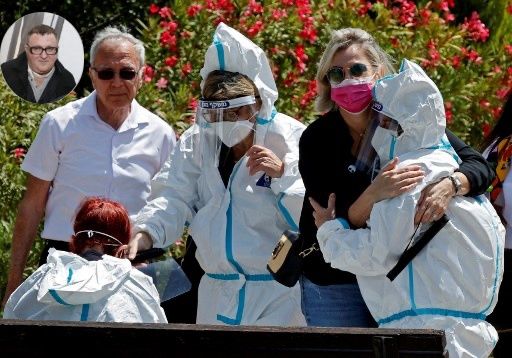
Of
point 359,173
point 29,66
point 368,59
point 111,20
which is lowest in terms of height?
point 111,20

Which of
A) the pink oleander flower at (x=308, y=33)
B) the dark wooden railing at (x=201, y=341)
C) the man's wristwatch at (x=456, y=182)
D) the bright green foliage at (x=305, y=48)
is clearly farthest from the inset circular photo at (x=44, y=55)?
the dark wooden railing at (x=201, y=341)

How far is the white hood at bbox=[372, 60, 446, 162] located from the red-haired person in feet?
3.13

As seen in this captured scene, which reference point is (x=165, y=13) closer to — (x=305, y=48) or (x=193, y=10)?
(x=193, y=10)

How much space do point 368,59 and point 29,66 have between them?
8.93 feet

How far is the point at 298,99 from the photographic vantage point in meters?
7.99

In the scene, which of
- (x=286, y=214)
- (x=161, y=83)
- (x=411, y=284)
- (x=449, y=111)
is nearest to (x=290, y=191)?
(x=286, y=214)

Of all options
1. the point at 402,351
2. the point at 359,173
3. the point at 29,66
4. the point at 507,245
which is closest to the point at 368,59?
the point at 359,173

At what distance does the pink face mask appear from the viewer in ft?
16.4

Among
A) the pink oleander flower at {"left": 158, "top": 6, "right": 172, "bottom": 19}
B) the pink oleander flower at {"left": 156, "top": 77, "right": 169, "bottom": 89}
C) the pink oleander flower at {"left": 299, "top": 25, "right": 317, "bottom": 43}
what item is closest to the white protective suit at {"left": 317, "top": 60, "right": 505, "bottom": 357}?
the pink oleander flower at {"left": 156, "top": 77, "right": 169, "bottom": 89}

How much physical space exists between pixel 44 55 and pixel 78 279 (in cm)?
294

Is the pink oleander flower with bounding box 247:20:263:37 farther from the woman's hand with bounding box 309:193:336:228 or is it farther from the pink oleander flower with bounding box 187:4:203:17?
the woman's hand with bounding box 309:193:336:228

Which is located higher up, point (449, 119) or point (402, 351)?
point (402, 351)

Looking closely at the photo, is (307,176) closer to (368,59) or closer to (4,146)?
(368,59)

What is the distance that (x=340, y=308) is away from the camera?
5109 mm
